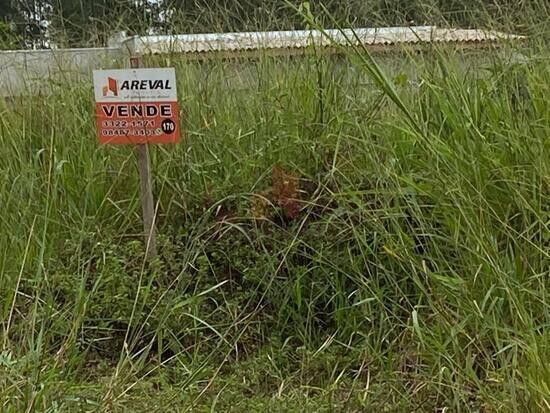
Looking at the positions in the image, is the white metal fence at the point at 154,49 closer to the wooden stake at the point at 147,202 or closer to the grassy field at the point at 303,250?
the grassy field at the point at 303,250

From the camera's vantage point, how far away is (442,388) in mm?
2061

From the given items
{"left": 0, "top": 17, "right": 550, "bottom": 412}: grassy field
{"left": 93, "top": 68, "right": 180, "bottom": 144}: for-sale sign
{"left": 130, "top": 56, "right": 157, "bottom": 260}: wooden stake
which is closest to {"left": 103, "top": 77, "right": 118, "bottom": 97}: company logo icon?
{"left": 93, "top": 68, "right": 180, "bottom": 144}: for-sale sign

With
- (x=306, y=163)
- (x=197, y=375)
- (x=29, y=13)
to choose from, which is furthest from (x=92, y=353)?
(x=29, y=13)

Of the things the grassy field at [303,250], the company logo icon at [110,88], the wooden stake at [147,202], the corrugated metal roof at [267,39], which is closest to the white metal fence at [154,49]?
the corrugated metal roof at [267,39]

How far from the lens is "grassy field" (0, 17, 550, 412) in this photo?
2.13 meters

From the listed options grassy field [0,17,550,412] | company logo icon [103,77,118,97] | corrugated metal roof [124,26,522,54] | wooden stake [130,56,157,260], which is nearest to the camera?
grassy field [0,17,550,412]

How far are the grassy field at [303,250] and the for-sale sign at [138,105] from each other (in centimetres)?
27

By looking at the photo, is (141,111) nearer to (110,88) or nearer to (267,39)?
(110,88)

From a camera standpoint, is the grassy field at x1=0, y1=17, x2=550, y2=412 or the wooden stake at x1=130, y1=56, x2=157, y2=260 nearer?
the grassy field at x1=0, y1=17, x2=550, y2=412

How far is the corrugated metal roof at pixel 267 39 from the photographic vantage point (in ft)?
11.7

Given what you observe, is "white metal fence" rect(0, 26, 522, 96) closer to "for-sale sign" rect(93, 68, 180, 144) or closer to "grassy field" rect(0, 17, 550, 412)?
"grassy field" rect(0, 17, 550, 412)

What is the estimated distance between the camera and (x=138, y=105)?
2875 mm

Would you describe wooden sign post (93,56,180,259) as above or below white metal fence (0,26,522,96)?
below

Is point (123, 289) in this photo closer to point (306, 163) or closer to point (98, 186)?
point (98, 186)
